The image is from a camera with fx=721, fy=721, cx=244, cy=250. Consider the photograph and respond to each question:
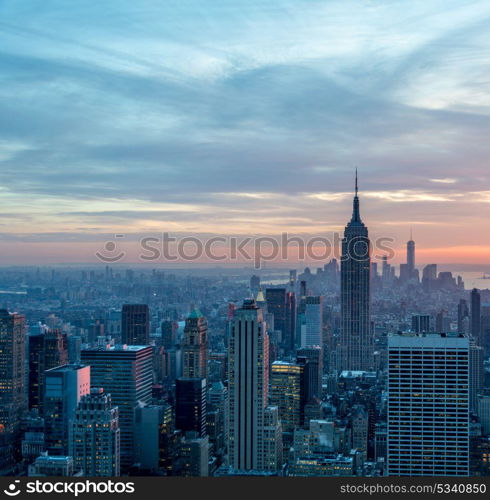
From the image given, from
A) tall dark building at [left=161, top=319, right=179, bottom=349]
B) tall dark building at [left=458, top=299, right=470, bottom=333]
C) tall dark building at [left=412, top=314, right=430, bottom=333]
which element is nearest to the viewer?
tall dark building at [left=161, top=319, right=179, bottom=349]

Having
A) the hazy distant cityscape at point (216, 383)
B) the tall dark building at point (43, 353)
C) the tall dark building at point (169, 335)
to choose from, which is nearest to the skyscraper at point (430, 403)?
the hazy distant cityscape at point (216, 383)

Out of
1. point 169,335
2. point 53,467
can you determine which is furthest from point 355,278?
point 53,467

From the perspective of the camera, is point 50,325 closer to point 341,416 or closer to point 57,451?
point 57,451

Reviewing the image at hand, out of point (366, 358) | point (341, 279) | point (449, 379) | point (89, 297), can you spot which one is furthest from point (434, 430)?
point (341, 279)

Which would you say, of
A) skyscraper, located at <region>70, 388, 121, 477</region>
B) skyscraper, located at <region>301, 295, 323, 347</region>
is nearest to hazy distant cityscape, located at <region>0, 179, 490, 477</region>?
skyscraper, located at <region>70, 388, 121, 477</region>

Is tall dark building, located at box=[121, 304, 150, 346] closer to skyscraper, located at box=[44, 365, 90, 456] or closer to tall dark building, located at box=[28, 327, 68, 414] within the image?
tall dark building, located at box=[28, 327, 68, 414]
